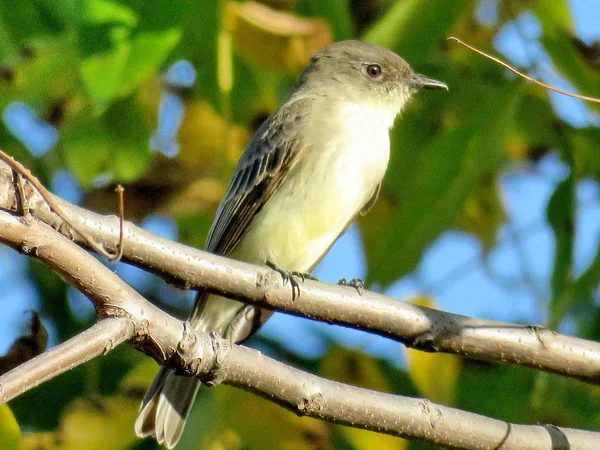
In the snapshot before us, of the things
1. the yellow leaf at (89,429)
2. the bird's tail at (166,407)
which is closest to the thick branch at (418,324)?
the yellow leaf at (89,429)

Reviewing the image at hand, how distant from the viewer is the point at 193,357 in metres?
2.54

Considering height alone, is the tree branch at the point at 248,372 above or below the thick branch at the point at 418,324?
below

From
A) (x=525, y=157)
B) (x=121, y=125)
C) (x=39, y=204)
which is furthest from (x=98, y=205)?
(x=525, y=157)

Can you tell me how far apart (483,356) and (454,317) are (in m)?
0.14

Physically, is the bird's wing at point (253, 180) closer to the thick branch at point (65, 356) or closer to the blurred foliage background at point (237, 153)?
the blurred foliage background at point (237, 153)

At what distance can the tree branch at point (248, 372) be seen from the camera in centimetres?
231

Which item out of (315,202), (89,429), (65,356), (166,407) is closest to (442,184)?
(315,202)

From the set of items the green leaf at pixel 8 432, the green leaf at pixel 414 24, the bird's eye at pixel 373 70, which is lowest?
the green leaf at pixel 8 432

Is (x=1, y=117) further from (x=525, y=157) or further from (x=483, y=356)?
(x=525, y=157)

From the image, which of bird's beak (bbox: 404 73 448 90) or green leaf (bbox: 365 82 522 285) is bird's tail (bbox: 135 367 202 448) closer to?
green leaf (bbox: 365 82 522 285)

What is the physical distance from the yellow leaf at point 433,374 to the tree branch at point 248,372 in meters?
0.71

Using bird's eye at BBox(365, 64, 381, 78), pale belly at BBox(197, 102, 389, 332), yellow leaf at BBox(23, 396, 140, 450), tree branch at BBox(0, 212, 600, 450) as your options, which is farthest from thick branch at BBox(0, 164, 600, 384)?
bird's eye at BBox(365, 64, 381, 78)

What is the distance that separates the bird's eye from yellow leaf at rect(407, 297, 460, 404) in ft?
6.24

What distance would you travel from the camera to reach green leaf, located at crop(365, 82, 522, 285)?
Result: 3.44m
